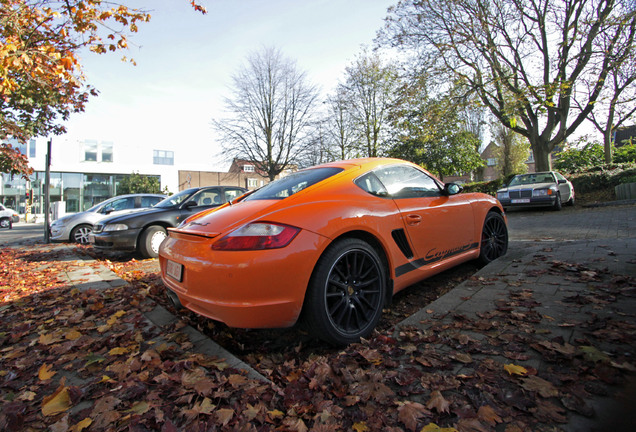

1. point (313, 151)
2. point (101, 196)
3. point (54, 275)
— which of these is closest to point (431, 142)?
point (313, 151)

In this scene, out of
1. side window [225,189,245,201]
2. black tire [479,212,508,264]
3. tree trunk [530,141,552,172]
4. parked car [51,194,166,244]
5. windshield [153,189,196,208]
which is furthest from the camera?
tree trunk [530,141,552,172]

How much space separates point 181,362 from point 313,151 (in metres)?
24.6

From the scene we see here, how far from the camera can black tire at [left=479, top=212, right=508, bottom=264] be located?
159 inches

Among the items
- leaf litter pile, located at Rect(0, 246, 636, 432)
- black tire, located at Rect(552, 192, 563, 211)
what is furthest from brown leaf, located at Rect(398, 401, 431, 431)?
black tire, located at Rect(552, 192, 563, 211)

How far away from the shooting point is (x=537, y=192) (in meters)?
11.4

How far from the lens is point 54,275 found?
4.90 meters

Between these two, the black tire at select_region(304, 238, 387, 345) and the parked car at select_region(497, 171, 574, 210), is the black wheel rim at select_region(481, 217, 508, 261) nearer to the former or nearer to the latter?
the black tire at select_region(304, 238, 387, 345)

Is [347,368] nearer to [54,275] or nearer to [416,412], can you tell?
[416,412]

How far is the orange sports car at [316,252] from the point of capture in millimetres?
2033

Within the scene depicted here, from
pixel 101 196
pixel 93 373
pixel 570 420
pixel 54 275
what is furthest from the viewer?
pixel 101 196

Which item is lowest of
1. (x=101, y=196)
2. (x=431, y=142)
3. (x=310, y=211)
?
(x=310, y=211)

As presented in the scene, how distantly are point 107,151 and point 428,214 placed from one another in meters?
49.2

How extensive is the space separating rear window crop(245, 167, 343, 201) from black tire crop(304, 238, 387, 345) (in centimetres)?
73

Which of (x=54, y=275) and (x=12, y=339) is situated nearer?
(x=12, y=339)
